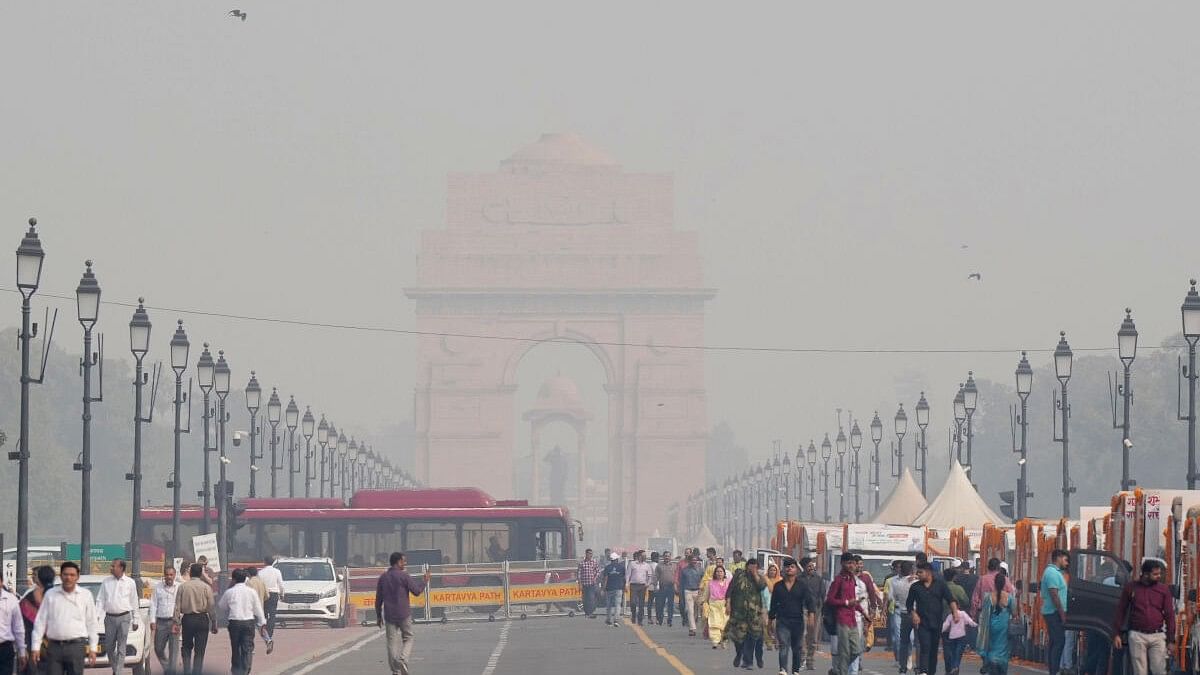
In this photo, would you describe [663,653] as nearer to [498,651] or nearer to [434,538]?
[498,651]

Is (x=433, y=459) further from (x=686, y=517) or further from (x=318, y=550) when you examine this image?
A: (x=318, y=550)

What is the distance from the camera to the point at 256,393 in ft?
198

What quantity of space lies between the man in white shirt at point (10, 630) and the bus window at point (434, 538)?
39.2 metres

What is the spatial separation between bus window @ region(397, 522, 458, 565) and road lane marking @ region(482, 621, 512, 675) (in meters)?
11.6

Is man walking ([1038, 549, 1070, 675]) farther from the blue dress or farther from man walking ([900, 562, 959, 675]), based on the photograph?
man walking ([900, 562, 959, 675])

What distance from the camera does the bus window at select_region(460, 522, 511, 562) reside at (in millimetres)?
60938

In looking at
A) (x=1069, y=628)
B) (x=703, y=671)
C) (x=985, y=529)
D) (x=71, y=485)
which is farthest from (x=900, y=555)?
(x=71, y=485)

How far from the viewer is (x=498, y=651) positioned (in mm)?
36781

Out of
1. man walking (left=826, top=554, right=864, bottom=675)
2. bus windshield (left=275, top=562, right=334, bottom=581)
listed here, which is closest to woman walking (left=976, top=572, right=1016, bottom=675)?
man walking (left=826, top=554, right=864, bottom=675)

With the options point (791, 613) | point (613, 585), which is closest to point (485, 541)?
point (613, 585)

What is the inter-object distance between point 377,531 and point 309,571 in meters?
12.1

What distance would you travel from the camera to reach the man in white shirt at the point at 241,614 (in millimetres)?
28125

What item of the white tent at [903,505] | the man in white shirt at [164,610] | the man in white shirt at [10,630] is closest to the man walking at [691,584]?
the white tent at [903,505]

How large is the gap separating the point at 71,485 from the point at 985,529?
99521 millimetres
